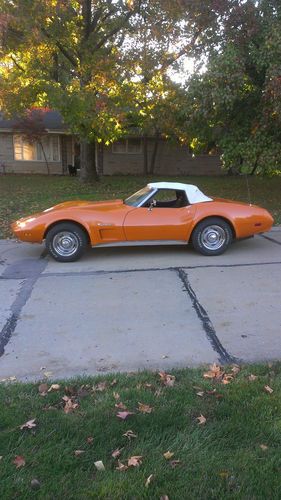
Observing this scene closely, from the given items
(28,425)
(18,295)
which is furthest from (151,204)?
(28,425)

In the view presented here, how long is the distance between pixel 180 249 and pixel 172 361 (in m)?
4.40

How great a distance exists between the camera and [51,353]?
423cm

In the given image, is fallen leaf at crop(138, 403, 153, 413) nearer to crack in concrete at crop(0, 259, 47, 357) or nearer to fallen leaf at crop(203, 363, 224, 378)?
fallen leaf at crop(203, 363, 224, 378)

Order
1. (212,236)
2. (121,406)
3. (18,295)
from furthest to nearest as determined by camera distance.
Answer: (212,236), (18,295), (121,406)

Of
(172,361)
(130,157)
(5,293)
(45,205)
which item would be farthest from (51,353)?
(130,157)

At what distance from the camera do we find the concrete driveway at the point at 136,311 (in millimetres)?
4117

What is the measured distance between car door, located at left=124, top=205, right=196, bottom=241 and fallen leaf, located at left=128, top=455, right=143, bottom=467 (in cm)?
502

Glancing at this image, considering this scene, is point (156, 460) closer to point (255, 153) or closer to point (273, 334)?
point (273, 334)

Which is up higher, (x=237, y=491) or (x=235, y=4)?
(x=235, y=4)

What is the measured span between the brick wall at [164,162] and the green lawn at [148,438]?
976 inches

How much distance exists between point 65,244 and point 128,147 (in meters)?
21.2

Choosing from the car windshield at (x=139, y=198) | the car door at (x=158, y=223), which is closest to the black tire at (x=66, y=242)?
the car door at (x=158, y=223)

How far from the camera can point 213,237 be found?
25.3 ft

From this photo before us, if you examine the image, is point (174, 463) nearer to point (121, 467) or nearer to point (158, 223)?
point (121, 467)
